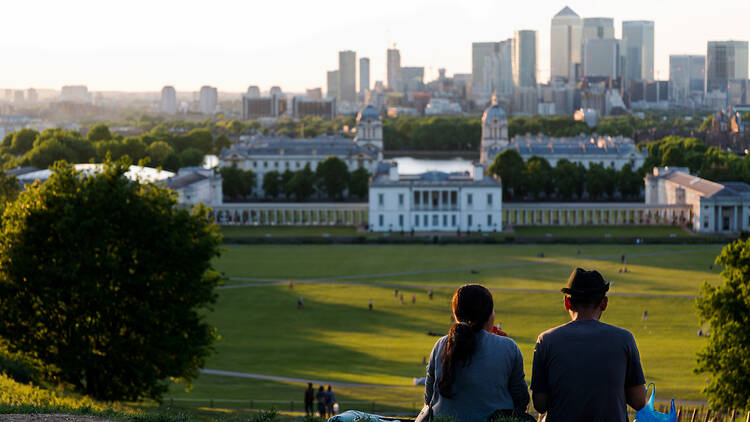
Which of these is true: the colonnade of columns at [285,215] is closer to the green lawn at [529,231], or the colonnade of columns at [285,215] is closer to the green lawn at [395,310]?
the green lawn at [529,231]

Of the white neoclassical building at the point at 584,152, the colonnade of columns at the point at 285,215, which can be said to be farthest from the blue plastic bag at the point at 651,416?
the white neoclassical building at the point at 584,152

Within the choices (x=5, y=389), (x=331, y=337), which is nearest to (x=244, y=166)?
(x=331, y=337)

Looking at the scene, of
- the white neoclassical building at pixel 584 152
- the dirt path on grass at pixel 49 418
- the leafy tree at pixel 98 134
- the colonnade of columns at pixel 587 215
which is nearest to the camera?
the dirt path on grass at pixel 49 418

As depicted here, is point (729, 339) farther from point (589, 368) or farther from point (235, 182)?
→ point (235, 182)

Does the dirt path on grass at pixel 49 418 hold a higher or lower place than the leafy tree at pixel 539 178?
higher

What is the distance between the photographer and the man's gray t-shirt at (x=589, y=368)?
1073 centimetres

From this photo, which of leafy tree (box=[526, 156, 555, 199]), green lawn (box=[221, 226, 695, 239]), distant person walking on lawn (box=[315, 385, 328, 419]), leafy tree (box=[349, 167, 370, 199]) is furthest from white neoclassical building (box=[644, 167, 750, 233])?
distant person walking on lawn (box=[315, 385, 328, 419])

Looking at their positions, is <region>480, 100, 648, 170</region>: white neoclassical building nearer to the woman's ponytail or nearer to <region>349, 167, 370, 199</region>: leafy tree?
<region>349, 167, 370, 199</region>: leafy tree

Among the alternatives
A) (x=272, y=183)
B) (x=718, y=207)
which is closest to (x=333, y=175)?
(x=272, y=183)

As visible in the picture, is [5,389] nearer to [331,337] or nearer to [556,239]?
[331,337]

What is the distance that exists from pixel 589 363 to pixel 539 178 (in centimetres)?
10568

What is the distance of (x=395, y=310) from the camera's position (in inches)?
2183

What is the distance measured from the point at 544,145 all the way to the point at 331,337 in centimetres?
9849

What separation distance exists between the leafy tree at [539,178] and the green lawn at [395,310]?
1246 inches
